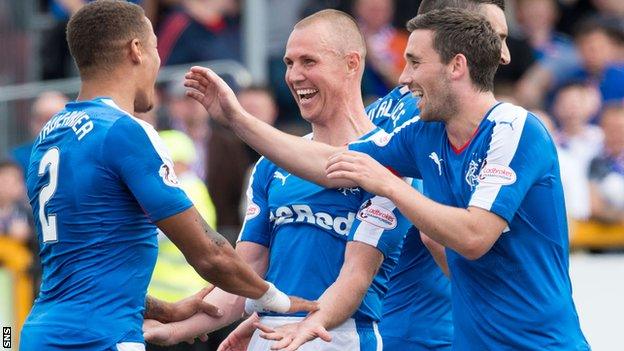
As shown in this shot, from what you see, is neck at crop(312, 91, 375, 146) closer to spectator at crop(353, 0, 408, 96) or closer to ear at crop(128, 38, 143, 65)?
ear at crop(128, 38, 143, 65)

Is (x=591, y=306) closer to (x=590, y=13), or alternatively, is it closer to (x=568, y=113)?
(x=568, y=113)

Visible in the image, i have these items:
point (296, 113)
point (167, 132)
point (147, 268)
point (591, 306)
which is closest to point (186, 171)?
point (167, 132)

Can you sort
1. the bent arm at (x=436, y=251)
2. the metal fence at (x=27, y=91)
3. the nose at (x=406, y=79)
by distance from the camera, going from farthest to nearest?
the metal fence at (x=27, y=91) → the bent arm at (x=436, y=251) → the nose at (x=406, y=79)

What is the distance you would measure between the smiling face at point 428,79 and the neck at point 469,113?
36mm

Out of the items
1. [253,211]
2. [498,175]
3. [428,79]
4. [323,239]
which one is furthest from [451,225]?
[253,211]

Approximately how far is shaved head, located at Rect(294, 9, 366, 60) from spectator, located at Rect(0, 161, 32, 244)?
6.17 m

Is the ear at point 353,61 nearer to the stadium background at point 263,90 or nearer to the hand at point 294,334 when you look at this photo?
the hand at point 294,334

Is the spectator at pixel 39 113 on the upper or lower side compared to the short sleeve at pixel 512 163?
lower

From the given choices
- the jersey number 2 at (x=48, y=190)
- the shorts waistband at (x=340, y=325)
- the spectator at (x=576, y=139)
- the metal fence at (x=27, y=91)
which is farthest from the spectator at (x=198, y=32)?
the jersey number 2 at (x=48, y=190)

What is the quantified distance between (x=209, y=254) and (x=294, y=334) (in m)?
0.60

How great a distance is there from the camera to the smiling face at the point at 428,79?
A: 6.12 meters

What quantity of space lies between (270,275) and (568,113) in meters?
6.41

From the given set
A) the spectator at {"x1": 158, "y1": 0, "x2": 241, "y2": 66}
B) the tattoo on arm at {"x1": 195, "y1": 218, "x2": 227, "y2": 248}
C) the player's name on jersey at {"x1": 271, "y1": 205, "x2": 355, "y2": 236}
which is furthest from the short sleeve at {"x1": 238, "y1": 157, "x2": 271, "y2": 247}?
the spectator at {"x1": 158, "y1": 0, "x2": 241, "y2": 66}

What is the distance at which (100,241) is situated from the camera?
18.8 feet
